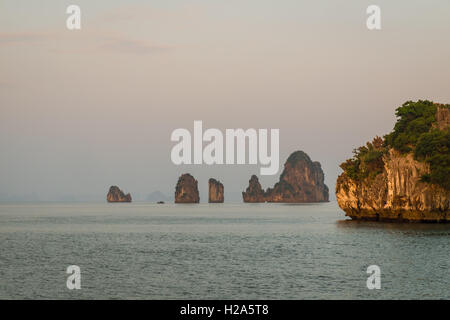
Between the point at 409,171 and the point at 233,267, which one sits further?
the point at 409,171

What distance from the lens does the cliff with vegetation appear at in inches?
3677

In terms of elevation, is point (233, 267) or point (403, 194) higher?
point (403, 194)

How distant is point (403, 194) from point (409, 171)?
3846mm

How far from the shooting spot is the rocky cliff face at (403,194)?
94438 millimetres

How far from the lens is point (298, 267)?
1991 inches

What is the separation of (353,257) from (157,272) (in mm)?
19727

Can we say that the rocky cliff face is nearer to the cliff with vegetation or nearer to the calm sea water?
the cliff with vegetation

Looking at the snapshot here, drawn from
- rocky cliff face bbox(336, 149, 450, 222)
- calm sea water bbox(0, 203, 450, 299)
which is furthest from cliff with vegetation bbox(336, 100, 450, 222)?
calm sea water bbox(0, 203, 450, 299)

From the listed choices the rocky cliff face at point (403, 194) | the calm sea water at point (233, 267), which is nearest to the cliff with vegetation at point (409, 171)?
the rocky cliff face at point (403, 194)

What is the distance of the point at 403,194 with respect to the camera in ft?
319

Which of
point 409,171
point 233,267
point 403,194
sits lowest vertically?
point 233,267

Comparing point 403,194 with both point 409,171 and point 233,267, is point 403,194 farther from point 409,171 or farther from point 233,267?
point 233,267

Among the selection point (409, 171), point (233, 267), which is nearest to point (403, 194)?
point (409, 171)
